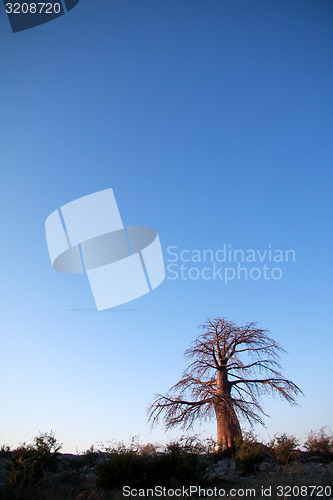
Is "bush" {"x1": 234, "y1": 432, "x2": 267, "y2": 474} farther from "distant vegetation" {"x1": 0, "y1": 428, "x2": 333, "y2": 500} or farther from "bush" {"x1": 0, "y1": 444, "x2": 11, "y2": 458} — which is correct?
"bush" {"x1": 0, "y1": 444, "x2": 11, "y2": 458}

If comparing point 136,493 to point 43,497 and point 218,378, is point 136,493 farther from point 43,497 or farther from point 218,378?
point 218,378

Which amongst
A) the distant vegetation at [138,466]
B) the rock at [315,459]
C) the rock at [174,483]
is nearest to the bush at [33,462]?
the distant vegetation at [138,466]

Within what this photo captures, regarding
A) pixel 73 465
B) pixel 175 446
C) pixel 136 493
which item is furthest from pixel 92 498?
pixel 73 465

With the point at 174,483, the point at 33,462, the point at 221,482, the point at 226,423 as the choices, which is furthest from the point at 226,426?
the point at 33,462

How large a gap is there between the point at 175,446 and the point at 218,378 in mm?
6184

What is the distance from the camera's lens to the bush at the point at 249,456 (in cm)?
1396

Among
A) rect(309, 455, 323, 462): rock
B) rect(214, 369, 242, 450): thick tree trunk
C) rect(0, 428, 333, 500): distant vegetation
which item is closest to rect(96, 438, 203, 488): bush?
rect(0, 428, 333, 500): distant vegetation

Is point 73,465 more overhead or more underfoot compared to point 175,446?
more underfoot

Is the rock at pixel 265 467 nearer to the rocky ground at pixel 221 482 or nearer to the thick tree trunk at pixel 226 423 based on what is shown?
the rocky ground at pixel 221 482

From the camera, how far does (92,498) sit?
31.4 ft

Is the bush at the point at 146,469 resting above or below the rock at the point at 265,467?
above

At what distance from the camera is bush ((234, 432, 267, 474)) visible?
550 inches

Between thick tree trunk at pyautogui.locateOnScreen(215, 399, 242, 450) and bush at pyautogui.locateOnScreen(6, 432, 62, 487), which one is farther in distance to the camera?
thick tree trunk at pyautogui.locateOnScreen(215, 399, 242, 450)

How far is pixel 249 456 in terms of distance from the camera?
14.1 meters
